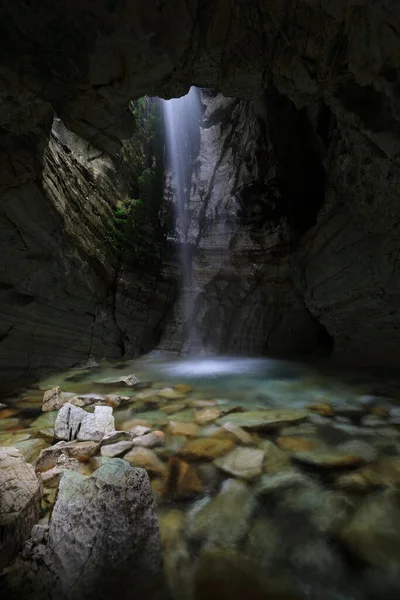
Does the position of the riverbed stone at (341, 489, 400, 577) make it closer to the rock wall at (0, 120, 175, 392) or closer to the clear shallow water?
the clear shallow water

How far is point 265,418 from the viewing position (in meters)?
3.53

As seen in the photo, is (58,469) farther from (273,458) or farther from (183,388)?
(183,388)

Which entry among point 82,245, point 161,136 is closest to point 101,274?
point 82,245

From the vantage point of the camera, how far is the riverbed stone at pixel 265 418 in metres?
3.32

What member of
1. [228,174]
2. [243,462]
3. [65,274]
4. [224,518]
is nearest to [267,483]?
[243,462]

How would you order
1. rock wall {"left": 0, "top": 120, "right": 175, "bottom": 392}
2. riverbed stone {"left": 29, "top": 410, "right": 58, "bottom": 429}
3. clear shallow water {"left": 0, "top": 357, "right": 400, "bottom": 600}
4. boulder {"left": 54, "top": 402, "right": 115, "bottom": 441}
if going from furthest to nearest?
rock wall {"left": 0, "top": 120, "right": 175, "bottom": 392}, riverbed stone {"left": 29, "top": 410, "right": 58, "bottom": 429}, boulder {"left": 54, "top": 402, "right": 115, "bottom": 441}, clear shallow water {"left": 0, "top": 357, "right": 400, "bottom": 600}

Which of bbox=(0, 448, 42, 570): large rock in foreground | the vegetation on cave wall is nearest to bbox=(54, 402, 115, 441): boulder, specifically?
bbox=(0, 448, 42, 570): large rock in foreground

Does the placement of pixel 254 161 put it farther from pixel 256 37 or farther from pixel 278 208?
pixel 256 37

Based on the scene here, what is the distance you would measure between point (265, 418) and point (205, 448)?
1.01 metres

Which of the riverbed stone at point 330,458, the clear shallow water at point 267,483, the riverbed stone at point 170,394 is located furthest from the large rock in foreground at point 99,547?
the riverbed stone at point 170,394

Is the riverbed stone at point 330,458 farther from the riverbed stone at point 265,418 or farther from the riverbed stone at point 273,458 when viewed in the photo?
the riverbed stone at point 265,418

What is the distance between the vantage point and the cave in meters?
1.67

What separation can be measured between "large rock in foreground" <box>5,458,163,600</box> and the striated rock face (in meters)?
3.04

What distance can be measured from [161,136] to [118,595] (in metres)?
10.4
